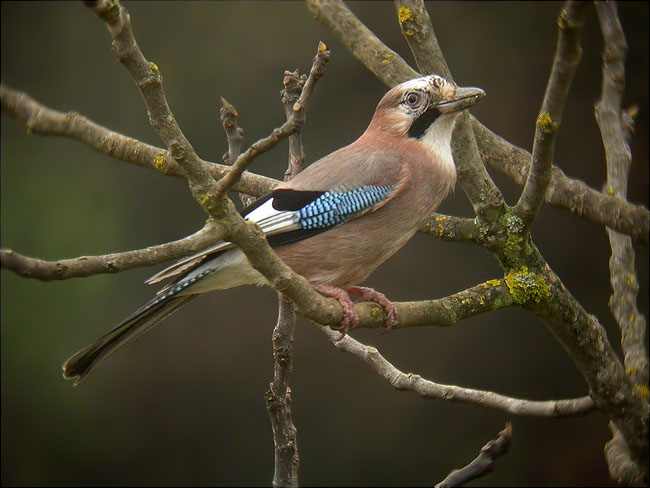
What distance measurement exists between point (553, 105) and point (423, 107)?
1081 millimetres

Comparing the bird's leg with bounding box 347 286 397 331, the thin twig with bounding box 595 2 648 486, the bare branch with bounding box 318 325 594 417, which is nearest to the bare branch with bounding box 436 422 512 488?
the bare branch with bounding box 318 325 594 417

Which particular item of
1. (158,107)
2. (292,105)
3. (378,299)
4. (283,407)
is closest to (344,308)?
(378,299)

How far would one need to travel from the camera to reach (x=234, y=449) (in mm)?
5867

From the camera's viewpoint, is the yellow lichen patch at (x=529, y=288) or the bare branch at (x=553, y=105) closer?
the bare branch at (x=553, y=105)

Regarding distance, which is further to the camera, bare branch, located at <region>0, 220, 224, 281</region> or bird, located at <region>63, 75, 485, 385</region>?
bird, located at <region>63, 75, 485, 385</region>

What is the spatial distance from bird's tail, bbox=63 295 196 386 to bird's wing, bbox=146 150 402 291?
127 mm

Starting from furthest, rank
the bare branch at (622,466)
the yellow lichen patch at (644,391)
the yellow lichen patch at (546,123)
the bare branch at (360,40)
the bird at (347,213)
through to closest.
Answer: the bare branch at (360,40)
the bird at (347,213)
the yellow lichen patch at (644,391)
the bare branch at (622,466)
the yellow lichen patch at (546,123)

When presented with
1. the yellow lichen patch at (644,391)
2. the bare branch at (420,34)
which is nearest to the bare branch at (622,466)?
the yellow lichen patch at (644,391)

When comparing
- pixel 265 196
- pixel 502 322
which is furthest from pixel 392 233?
pixel 502 322

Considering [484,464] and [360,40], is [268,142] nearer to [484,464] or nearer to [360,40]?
[484,464]

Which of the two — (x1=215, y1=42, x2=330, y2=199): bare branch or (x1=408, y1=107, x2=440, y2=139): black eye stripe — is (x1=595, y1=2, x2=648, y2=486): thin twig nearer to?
(x1=408, y1=107, x2=440, y2=139): black eye stripe

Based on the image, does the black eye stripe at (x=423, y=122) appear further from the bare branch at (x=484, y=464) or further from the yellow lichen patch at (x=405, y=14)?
the bare branch at (x=484, y=464)

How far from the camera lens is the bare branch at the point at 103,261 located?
1882 mm

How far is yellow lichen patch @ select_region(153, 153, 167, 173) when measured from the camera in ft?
9.35
